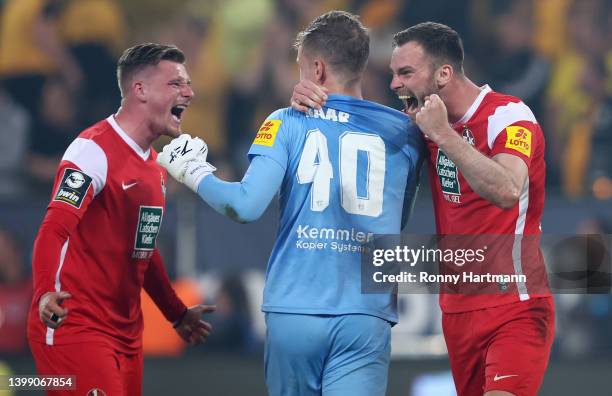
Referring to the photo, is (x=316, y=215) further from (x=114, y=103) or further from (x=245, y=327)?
(x=114, y=103)

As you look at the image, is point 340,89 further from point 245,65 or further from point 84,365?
point 245,65

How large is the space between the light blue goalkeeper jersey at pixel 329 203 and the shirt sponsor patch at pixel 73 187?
34.7 inches

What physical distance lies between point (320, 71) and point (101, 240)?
1352 millimetres

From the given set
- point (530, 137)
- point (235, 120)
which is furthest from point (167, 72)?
point (235, 120)

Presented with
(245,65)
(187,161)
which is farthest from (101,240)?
(245,65)

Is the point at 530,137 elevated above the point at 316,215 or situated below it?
above

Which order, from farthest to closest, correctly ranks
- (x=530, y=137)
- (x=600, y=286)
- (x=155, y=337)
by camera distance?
1. (x=155, y=337)
2. (x=600, y=286)
3. (x=530, y=137)

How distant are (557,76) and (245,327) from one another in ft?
12.9

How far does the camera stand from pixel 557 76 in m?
10.2

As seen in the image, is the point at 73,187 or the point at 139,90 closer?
the point at 73,187

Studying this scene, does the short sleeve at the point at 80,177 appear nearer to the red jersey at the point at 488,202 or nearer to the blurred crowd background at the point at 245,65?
the red jersey at the point at 488,202

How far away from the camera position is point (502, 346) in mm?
4922

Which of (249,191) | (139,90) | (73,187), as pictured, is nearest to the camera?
(249,191)

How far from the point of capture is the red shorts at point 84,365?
498 centimetres
